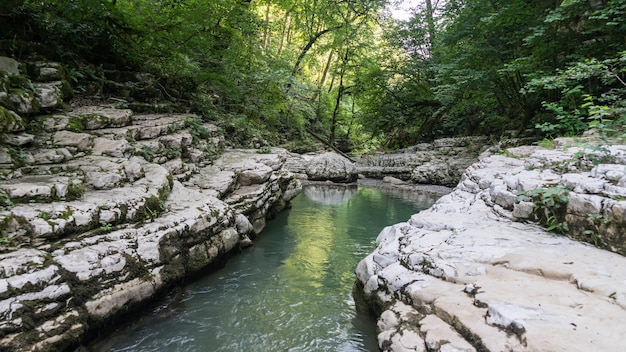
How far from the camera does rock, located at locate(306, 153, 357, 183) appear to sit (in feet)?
60.4

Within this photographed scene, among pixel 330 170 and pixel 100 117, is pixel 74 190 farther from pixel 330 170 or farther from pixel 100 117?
pixel 330 170

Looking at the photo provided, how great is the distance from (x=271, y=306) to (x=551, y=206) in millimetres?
4486

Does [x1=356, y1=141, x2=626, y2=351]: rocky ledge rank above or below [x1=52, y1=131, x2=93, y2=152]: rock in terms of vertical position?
below

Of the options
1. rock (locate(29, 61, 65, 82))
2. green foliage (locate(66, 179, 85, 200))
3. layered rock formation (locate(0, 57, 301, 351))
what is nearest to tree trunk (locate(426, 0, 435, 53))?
layered rock formation (locate(0, 57, 301, 351))

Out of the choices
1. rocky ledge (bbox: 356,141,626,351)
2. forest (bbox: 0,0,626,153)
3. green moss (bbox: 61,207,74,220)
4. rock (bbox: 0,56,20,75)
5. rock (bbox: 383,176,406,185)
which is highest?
forest (bbox: 0,0,626,153)

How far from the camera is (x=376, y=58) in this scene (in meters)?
22.8

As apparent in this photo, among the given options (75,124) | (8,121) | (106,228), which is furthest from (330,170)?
(8,121)

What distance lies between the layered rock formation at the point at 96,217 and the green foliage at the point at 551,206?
554cm

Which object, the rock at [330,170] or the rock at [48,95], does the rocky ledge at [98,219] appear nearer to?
the rock at [48,95]

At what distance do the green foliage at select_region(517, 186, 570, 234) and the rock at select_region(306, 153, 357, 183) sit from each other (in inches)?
542

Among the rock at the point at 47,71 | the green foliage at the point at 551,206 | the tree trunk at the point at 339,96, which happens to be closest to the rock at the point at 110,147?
the rock at the point at 47,71

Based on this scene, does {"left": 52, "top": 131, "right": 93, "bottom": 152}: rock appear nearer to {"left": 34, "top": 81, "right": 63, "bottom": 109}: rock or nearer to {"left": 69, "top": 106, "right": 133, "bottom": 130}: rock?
{"left": 69, "top": 106, "right": 133, "bottom": 130}: rock

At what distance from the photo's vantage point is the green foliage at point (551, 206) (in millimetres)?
4243

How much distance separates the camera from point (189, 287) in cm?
566
